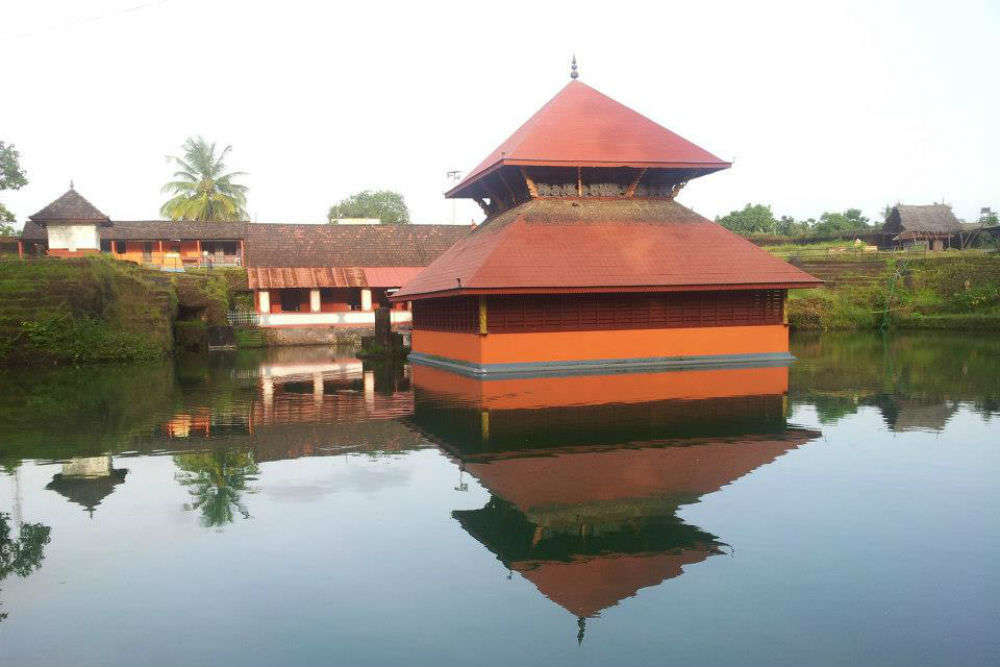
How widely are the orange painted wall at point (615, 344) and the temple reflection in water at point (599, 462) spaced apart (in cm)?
240

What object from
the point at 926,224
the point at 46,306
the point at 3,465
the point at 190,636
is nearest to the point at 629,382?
the point at 3,465

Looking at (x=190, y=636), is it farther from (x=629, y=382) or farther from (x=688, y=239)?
(x=688, y=239)

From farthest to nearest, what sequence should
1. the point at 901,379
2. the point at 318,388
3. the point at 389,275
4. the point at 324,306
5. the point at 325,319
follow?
the point at 324,306 → the point at 389,275 → the point at 325,319 → the point at 318,388 → the point at 901,379

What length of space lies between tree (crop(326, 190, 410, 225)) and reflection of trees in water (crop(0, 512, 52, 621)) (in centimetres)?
7963

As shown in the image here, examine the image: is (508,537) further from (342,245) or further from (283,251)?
(342,245)

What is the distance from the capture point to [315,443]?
33.5 ft

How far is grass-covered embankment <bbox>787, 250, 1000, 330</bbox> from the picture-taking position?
39.4 meters

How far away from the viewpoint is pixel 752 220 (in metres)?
76.2

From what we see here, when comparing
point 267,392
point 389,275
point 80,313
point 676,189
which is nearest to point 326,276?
point 389,275

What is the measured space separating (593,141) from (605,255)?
13.6 ft

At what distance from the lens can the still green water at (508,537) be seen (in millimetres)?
4273

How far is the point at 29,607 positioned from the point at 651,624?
3.86 m

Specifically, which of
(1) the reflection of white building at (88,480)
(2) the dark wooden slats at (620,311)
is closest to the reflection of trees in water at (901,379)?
(2) the dark wooden slats at (620,311)

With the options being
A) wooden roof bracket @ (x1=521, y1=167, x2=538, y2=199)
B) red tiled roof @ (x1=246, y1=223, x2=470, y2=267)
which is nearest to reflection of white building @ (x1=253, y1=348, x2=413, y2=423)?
wooden roof bracket @ (x1=521, y1=167, x2=538, y2=199)
